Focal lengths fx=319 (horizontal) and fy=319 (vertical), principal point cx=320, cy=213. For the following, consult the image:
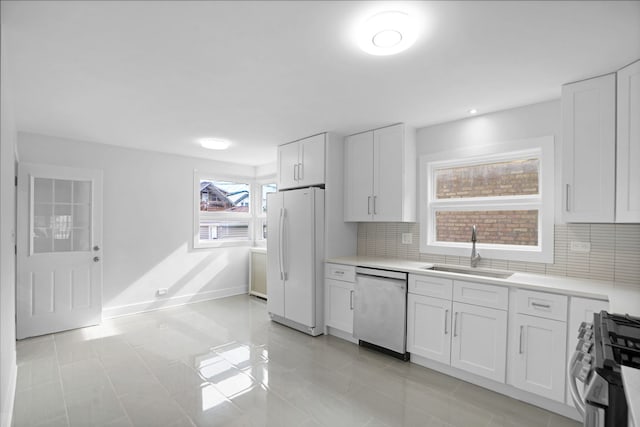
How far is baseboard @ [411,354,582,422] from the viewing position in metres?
2.23

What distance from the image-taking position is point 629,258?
7.88 feet

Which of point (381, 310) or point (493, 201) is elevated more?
point (493, 201)

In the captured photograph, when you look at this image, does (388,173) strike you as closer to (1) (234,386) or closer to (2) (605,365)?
(1) (234,386)

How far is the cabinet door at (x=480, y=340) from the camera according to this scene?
8.10ft

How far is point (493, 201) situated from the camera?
3115 millimetres

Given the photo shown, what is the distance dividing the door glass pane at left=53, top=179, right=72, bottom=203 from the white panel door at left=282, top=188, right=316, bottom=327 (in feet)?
8.59

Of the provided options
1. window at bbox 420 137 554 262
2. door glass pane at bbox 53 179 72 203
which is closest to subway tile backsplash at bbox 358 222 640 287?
window at bbox 420 137 554 262

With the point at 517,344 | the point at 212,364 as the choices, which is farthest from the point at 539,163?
the point at 212,364

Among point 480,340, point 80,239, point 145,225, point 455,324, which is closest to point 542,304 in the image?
point 480,340

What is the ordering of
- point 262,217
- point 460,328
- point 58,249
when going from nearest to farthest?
point 460,328 → point 58,249 → point 262,217

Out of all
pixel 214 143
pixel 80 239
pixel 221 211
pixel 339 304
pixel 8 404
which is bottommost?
pixel 8 404

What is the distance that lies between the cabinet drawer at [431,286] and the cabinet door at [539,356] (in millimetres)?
534

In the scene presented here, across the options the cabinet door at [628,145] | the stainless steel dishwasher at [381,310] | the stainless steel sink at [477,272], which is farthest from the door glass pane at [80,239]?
the cabinet door at [628,145]

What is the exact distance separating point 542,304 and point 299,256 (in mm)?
2434
